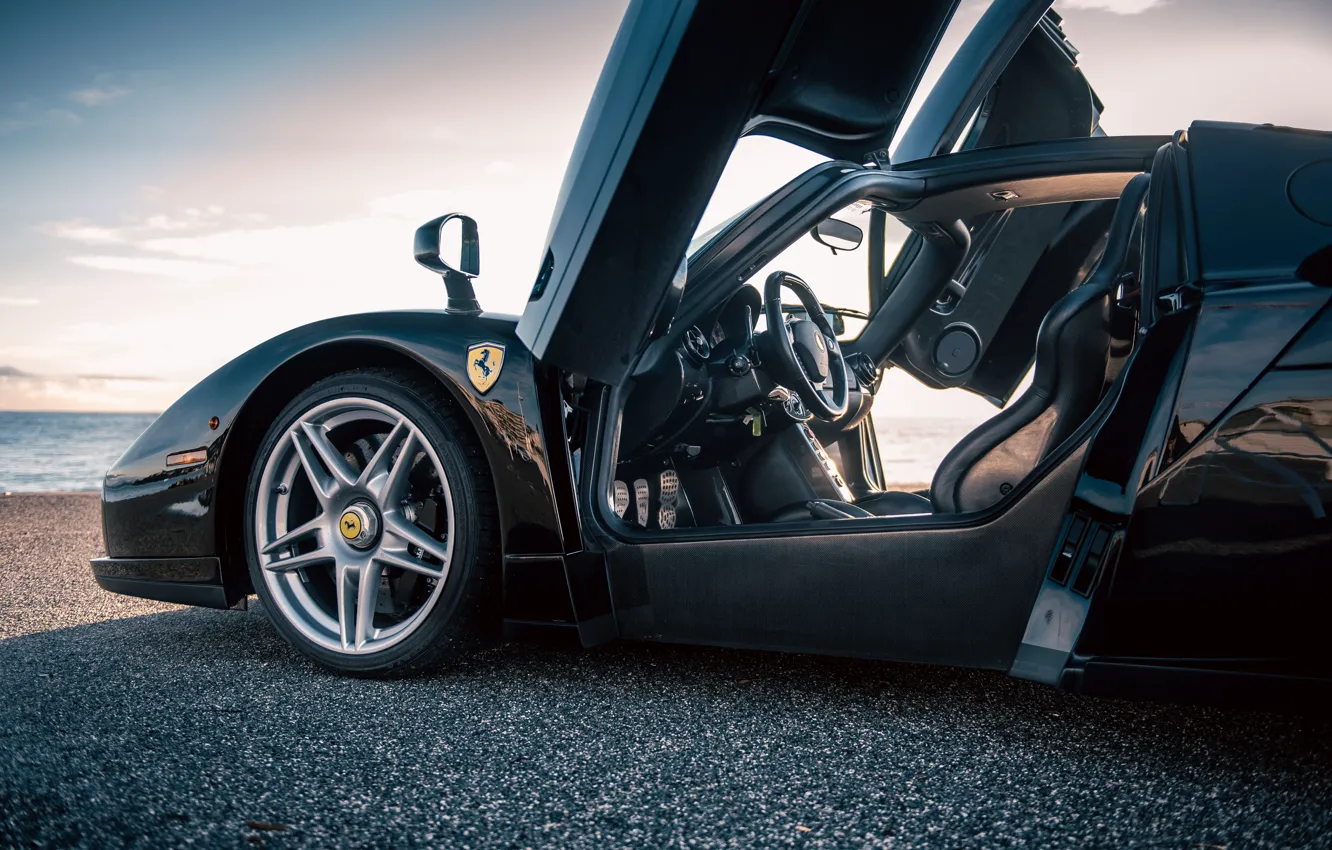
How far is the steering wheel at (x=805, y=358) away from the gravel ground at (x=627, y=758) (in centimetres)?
86

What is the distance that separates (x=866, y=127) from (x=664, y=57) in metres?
0.82

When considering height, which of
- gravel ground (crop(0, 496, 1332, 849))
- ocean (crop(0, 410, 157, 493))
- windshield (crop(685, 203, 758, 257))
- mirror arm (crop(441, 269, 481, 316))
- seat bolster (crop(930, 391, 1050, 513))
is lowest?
ocean (crop(0, 410, 157, 493))

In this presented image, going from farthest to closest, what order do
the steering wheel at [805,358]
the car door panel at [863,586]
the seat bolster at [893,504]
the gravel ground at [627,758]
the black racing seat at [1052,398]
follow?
1. the seat bolster at [893,504]
2. the steering wheel at [805,358]
3. the black racing seat at [1052,398]
4. the car door panel at [863,586]
5. the gravel ground at [627,758]

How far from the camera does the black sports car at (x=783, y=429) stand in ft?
5.00

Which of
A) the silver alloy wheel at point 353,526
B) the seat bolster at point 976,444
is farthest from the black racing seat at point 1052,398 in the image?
the silver alloy wheel at point 353,526

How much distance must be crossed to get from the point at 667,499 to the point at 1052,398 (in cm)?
131

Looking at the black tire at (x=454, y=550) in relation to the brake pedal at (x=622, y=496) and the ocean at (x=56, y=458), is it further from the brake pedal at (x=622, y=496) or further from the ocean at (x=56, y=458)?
the ocean at (x=56, y=458)

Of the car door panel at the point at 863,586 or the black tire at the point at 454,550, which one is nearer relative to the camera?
the car door panel at the point at 863,586

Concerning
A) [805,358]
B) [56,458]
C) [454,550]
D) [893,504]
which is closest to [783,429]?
[805,358]

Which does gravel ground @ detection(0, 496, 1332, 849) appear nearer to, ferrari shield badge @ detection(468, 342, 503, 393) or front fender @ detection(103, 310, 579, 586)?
front fender @ detection(103, 310, 579, 586)

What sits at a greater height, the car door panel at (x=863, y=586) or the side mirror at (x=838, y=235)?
the side mirror at (x=838, y=235)

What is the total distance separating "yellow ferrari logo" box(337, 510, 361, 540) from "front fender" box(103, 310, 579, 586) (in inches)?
16.0

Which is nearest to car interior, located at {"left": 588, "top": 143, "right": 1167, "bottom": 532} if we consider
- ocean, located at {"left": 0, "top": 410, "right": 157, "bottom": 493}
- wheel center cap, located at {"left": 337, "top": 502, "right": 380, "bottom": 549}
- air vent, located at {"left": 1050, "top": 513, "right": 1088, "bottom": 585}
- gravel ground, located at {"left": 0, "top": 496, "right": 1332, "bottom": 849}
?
air vent, located at {"left": 1050, "top": 513, "right": 1088, "bottom": 585}

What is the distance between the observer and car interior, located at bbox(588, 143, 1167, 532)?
194 centimetres
